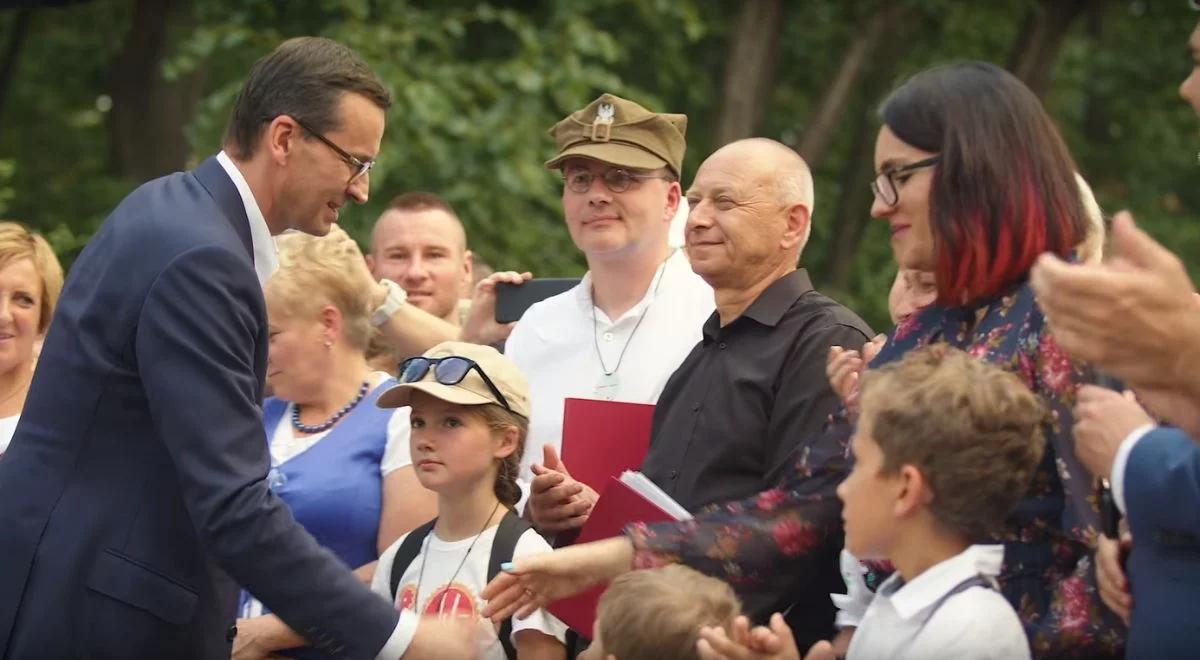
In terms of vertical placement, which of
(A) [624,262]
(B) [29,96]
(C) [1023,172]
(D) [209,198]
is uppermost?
(C) [1023,172]

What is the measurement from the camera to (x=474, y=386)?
4531 millimetres

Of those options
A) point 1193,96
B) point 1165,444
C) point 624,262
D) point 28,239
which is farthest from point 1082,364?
point 28,239

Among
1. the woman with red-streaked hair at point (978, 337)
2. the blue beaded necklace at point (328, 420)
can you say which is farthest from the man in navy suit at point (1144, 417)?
the blue beaded necklace at point (328, 420)

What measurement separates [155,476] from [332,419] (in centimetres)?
155

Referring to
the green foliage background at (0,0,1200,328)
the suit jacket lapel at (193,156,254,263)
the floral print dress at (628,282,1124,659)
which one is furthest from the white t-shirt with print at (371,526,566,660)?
the green foliage background at (0,0,1200,328)

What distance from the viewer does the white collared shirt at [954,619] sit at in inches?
114

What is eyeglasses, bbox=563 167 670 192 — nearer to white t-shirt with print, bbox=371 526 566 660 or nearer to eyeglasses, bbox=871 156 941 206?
white t-shirt with print, bbox=371 526 566 660

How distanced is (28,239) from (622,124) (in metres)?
2.03

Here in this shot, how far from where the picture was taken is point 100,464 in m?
3.49

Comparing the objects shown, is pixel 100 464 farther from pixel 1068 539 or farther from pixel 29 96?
pixel 29 96

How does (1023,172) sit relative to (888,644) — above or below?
above

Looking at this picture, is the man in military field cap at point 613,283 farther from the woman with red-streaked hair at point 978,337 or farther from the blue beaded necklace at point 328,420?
the woman with red-streaked hair at point 978,337

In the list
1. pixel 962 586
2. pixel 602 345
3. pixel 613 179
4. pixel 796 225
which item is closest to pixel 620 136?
pixel 613 179

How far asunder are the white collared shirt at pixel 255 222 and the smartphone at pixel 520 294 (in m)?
2.03
